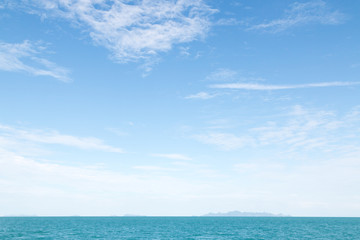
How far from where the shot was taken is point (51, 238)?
7050 cm

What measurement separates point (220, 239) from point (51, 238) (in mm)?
41255

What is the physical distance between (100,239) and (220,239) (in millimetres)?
29540

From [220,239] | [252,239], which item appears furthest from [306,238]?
[220,239]

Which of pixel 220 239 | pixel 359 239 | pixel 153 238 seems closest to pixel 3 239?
pixel 153 238

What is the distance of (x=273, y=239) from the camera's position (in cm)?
7212

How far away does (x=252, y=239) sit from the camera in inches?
2817

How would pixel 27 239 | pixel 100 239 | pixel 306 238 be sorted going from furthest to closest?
pixel 306 238
pixel 100 239
pixel 27 239

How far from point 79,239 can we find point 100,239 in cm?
490

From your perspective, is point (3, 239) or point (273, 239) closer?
point (3, 239)

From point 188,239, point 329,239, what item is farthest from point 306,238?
point 188,239

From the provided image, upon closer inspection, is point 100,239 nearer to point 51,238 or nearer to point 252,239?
point 51,238

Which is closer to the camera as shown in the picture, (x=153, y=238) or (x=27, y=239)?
(x=27, y=239)

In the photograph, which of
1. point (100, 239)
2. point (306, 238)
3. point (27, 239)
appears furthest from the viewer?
point (306, 238)

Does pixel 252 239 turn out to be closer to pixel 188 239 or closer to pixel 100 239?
pixel 188 239
